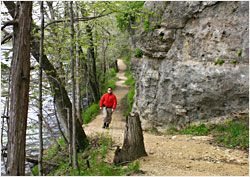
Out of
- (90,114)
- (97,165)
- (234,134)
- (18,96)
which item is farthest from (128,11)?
(90,114)

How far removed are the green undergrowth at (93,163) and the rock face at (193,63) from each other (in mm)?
3178

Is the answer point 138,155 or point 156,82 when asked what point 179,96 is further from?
point 138,155

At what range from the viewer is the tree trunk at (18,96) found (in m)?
3.27

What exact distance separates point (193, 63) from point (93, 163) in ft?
17.1

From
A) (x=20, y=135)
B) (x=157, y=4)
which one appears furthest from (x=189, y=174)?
(x=157, y=4)

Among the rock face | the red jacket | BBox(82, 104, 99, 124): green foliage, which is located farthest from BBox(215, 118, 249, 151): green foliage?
BBox(82, 104, 99, 124): green foliage

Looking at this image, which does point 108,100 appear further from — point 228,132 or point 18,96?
point 18,96

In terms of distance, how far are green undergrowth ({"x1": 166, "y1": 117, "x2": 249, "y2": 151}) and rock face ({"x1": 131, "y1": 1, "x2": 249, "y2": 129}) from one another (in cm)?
→ 39

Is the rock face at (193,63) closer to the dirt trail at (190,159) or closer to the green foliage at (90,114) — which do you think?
the dirt trail at (190,159)

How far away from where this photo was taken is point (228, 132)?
24.3ft

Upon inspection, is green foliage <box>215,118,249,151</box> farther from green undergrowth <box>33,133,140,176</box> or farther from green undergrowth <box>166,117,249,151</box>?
green undergrowth <box>33,133,140,176</box>

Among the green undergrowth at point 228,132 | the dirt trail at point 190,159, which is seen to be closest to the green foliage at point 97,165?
the dirt trail at point 190,159

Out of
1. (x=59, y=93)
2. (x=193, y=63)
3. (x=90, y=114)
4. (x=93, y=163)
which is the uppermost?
(x=193, y=63)

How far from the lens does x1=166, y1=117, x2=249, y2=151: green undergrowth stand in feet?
21.6
